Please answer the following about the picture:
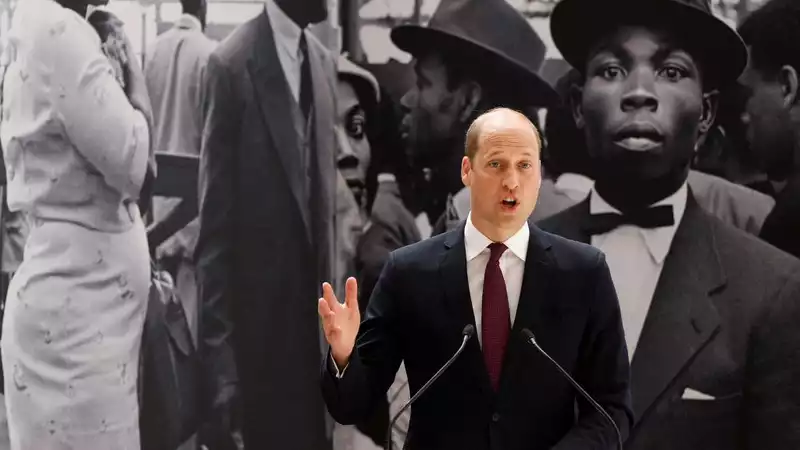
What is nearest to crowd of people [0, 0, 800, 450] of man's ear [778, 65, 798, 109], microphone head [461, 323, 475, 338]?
man's ear [778, 65, 798, 109]

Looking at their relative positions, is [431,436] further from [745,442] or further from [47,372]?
[47,372]

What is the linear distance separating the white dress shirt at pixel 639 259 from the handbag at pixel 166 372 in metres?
1.49

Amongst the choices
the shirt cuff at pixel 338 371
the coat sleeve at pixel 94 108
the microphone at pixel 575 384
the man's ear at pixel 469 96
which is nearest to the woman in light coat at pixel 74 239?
the coat sleeve at pixel 94 108

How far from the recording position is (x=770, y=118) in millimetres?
2273

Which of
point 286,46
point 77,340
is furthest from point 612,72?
point 77,340

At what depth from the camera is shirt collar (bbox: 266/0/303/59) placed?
2.37 m

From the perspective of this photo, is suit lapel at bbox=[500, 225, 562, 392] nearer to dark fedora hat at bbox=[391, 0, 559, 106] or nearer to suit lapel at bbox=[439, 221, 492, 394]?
suit lapel at bbox=[439, 221, 492, 394]

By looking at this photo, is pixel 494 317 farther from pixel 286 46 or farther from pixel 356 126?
pixel 286 46

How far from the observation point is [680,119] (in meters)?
2.27

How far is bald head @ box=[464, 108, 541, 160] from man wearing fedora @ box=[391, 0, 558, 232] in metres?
1.19

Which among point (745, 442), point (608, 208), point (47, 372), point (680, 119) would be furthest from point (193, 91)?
point (745, 442)

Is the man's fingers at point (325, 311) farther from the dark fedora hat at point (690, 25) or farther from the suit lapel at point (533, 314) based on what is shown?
the dark fedora hat at point (690, 25)

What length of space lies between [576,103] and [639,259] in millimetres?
568

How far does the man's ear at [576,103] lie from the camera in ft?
7.61
